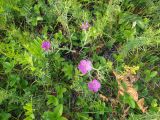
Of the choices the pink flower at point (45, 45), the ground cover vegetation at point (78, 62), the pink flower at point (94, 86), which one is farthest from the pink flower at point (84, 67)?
the pink flower at point (45, 45)

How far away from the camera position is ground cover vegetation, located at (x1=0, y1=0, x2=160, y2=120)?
81.3 inches

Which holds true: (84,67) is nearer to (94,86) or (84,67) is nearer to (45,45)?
(94,86)

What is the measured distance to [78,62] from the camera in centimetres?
238

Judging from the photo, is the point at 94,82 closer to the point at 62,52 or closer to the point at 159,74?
the point at 62,52

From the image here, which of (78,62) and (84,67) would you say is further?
(78,62)

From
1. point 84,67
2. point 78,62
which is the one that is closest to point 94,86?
point 84,67

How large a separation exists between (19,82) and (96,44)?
2.38ft

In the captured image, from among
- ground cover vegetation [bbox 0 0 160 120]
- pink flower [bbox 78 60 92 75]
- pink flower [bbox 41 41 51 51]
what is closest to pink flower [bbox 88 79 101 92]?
ground cover vegetation [bbox 0 0 160 120]

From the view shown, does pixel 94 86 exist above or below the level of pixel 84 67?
below

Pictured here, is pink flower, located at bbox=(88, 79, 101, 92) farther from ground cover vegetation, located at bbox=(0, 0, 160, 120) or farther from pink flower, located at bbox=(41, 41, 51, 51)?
pink flower, located at bbox=(41, 41, 51, 51)

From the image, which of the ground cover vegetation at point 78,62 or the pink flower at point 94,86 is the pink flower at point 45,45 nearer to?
the ground cover vegetation at point 78,62

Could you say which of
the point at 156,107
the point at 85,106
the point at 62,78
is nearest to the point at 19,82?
the point at 62,78

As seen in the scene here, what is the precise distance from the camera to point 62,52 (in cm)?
242

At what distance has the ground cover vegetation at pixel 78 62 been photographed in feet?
6.77
